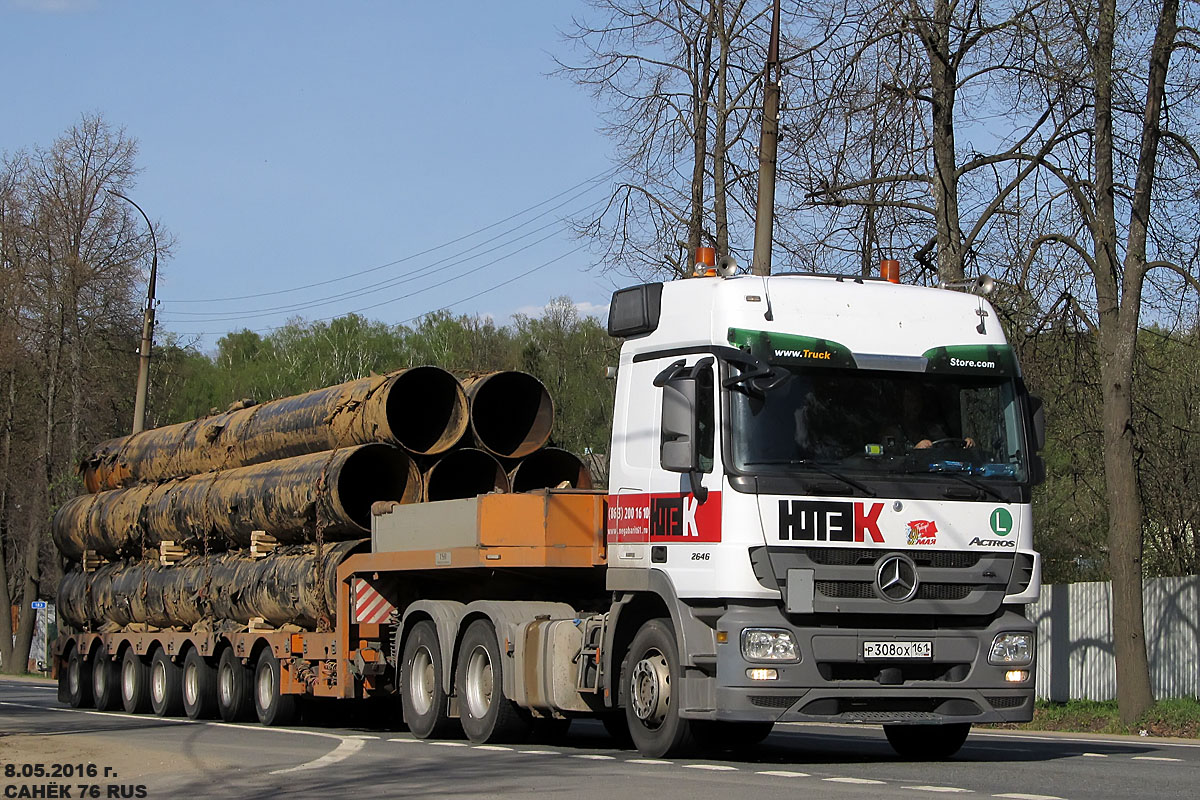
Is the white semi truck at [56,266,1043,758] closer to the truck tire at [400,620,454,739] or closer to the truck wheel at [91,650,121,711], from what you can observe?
the truck tire at [400,620,454,739]

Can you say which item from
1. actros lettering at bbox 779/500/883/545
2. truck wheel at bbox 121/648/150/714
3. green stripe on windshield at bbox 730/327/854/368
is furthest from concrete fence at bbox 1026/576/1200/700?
truck wheel at bbox 121/648/150/714

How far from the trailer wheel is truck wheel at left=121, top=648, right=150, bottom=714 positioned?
1726 millimetres

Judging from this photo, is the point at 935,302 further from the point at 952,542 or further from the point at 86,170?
the point at 86,170

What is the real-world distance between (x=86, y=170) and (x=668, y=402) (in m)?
35.2

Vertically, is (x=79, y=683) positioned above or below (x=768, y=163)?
below

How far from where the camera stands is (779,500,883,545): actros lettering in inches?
459

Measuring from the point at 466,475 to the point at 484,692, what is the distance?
3319mm

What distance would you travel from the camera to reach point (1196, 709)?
20.7m

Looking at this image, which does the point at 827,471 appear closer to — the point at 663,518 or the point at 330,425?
the point at 663,518

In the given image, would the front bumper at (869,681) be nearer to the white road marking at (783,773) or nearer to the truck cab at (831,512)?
the truck cab at (831,512)

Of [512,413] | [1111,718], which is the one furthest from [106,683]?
[1111,718]

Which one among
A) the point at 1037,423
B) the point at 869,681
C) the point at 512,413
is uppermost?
the point at 512,413

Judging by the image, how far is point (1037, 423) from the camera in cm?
1273

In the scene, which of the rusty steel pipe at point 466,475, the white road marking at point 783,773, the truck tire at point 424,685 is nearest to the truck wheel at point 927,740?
the white road marking at point 783,773
